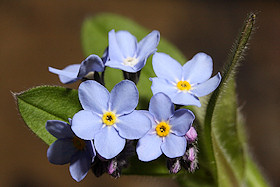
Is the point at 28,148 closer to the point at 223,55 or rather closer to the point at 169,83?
the point at 223,55

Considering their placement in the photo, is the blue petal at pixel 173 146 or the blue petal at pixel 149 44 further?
the blue petal at pixel 149 44

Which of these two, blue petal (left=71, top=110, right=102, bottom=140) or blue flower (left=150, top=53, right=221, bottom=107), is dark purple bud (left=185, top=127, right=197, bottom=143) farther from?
blue petal (left=71, top=110, right=102, bottom=140)

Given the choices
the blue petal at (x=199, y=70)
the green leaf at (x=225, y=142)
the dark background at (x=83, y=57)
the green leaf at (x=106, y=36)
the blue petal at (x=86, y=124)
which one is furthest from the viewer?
the dark background at (x=83, y=57)

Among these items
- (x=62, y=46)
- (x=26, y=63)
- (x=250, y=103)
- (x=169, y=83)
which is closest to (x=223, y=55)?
(x=250, y=103)

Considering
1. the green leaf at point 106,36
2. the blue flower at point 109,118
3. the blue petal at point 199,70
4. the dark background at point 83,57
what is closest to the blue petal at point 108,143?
the blue flower at point 109,118

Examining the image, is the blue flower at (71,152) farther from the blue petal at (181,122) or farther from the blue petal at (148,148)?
the blue petal at (181,122)

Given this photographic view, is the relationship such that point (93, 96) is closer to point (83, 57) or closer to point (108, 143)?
point (108, 143)

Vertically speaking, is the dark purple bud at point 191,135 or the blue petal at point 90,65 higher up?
the blue petal at point 90,65
